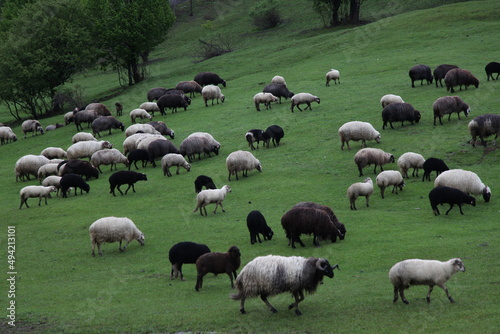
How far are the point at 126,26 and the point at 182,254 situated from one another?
4976 centimetres

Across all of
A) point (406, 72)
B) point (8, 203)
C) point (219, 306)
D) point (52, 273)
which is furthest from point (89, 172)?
point (406, 72)

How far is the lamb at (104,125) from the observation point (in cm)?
4238

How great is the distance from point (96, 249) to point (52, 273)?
2.37 metres

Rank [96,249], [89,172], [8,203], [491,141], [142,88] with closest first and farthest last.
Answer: [96,249]
[491,141]
[8,203]
[89,172]
[142,88]

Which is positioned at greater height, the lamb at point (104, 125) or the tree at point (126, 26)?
the tree at point (126, 26)

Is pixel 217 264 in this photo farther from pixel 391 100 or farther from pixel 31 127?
pixel 31 127

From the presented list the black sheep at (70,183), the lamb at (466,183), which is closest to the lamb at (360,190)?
the lamb at (466,183)

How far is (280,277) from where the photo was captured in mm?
12328

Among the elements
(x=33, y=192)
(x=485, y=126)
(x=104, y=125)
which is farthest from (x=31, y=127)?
(x=485, y=126)

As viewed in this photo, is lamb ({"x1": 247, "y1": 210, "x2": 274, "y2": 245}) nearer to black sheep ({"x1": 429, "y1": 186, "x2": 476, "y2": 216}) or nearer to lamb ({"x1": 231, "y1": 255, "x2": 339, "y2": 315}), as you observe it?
lamb ({"x1": 231, "y1": 255, "x2": 339, "y2": 315})

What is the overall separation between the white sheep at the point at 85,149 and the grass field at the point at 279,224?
3230 millimetres

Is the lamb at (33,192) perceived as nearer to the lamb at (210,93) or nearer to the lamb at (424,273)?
the lamb at (424,273)

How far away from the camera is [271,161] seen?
1171 inches

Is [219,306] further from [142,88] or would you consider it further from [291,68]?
[142,88]
